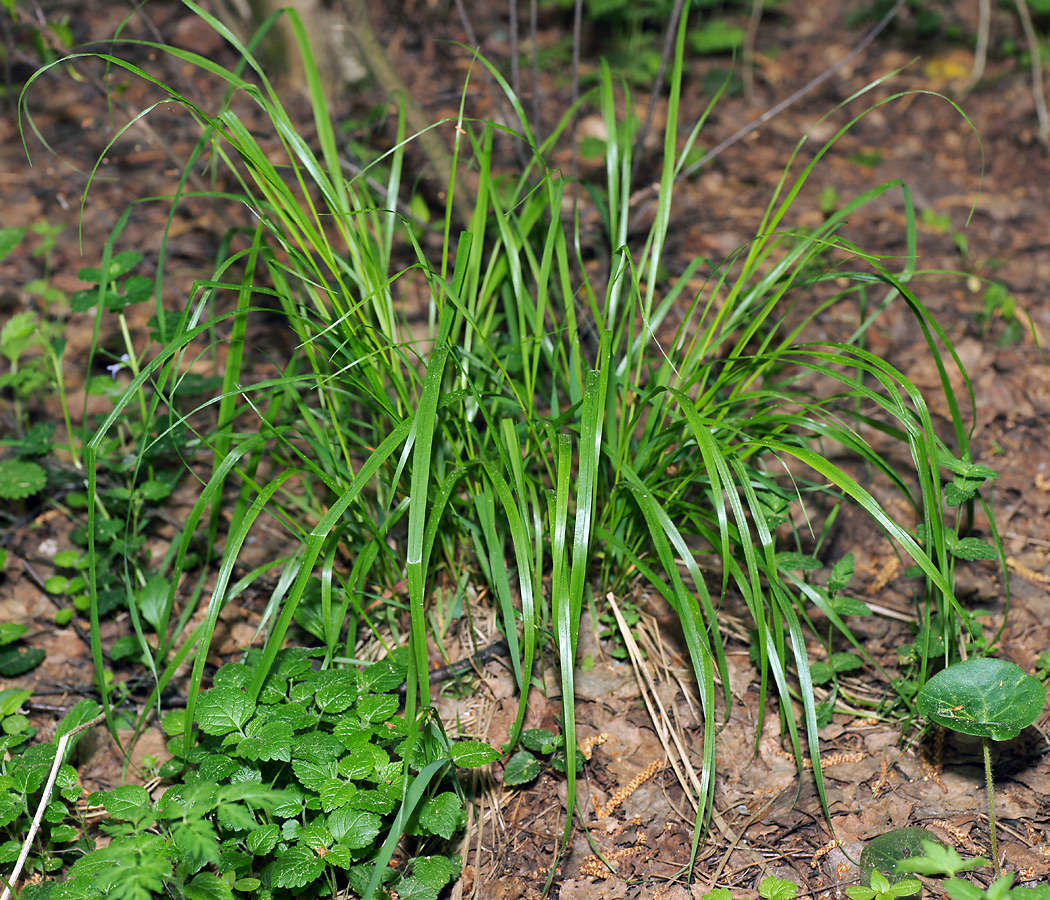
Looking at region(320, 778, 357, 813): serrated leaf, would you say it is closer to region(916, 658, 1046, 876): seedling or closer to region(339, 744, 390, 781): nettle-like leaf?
region(339, 744, 390, 781): nettle-like leaf

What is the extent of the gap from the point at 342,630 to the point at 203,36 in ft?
9.00

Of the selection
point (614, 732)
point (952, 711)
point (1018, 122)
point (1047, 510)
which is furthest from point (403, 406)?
point (1018, 122)

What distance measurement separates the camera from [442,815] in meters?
1.33

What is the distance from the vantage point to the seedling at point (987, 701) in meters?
1.34

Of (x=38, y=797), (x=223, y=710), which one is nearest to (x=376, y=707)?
(x=223, y=710)

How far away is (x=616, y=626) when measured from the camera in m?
1.72

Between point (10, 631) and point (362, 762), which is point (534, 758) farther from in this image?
point (10, 631)

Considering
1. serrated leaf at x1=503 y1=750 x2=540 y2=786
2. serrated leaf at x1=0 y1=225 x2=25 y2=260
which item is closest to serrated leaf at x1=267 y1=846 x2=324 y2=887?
serrated leaf at x1=503 y1=750 x2=540 y2=786

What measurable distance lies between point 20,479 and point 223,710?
905 millimetres

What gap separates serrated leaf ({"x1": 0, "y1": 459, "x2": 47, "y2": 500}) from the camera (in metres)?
1.85

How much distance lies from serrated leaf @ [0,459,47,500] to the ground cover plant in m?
0.15

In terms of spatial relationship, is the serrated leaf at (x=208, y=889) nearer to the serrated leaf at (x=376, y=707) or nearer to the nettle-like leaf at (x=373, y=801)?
the nettle-like leaf at (x=373, y=801)

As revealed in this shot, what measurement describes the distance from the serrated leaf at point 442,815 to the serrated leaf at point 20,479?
1181mm

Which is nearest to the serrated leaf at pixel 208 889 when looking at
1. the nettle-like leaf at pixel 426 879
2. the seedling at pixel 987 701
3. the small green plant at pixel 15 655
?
the nettle-like leaf at pixel 426 879
